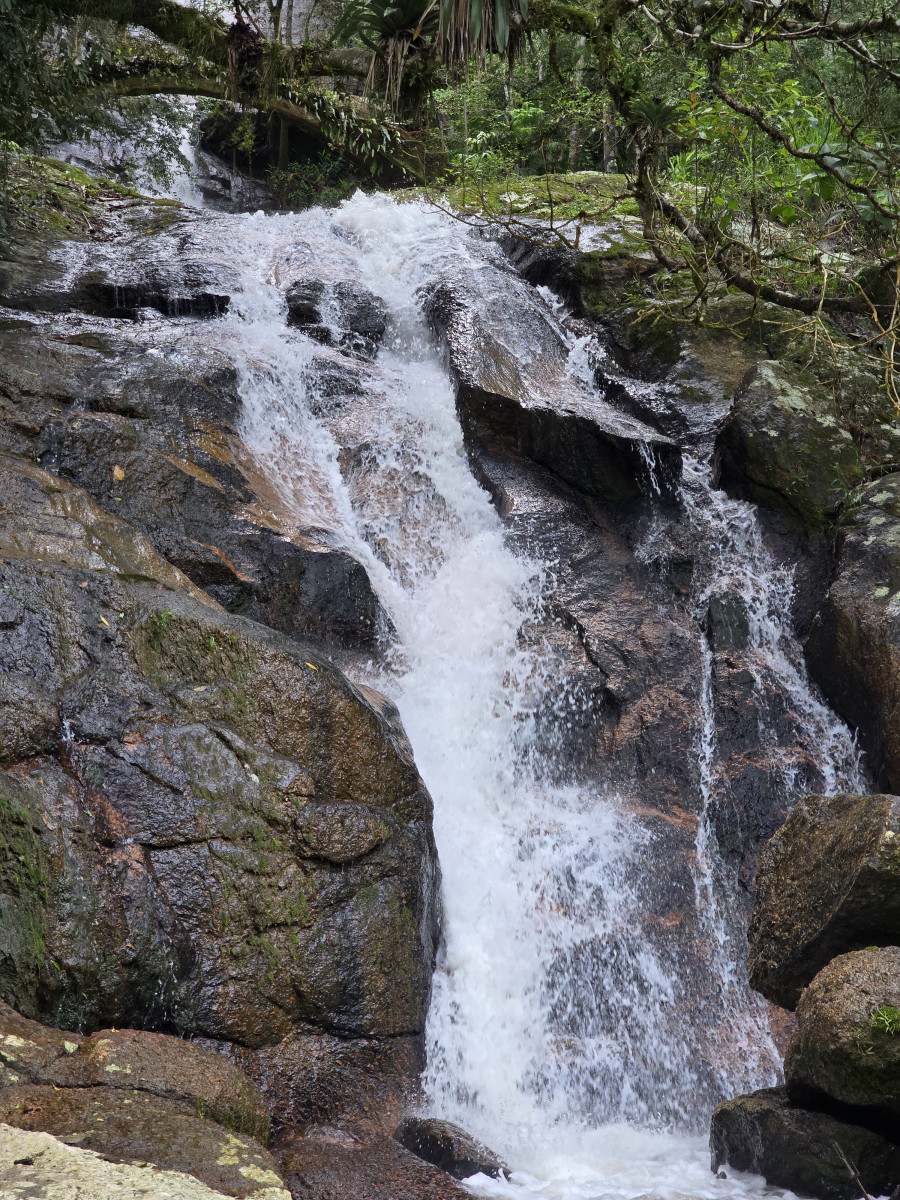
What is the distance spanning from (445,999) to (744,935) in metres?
2.43

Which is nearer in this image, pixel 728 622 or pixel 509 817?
pixel 509 817

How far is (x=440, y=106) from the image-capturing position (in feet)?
57.8

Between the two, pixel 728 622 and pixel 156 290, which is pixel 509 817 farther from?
pixel 156 290

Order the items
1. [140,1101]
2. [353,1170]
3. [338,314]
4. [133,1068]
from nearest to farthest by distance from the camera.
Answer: [140,1101]
[133,1068]
[353,1170]
[338,314]

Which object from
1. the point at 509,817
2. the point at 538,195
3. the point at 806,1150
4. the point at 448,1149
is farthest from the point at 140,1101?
the point at 538,195

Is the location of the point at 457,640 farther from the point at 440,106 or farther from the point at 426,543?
the point at 440,106

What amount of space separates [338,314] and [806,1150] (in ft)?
31.9

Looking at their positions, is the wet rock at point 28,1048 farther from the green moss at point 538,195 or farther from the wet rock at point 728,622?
Result: the green moss at point 538,195

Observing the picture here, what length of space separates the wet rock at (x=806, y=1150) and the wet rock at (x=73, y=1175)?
275 centimetres

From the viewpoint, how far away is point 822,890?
456 centimetres

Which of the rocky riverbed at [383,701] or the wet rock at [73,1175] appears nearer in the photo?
the wet rock at [73,1175]

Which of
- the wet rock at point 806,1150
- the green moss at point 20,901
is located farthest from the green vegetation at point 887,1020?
the green moss at point 20,901

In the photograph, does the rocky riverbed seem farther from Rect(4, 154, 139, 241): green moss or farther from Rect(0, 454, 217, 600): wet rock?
Rect(4, 154, 139, 241): green moss

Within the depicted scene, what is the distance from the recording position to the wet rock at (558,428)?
9094 millimetres
